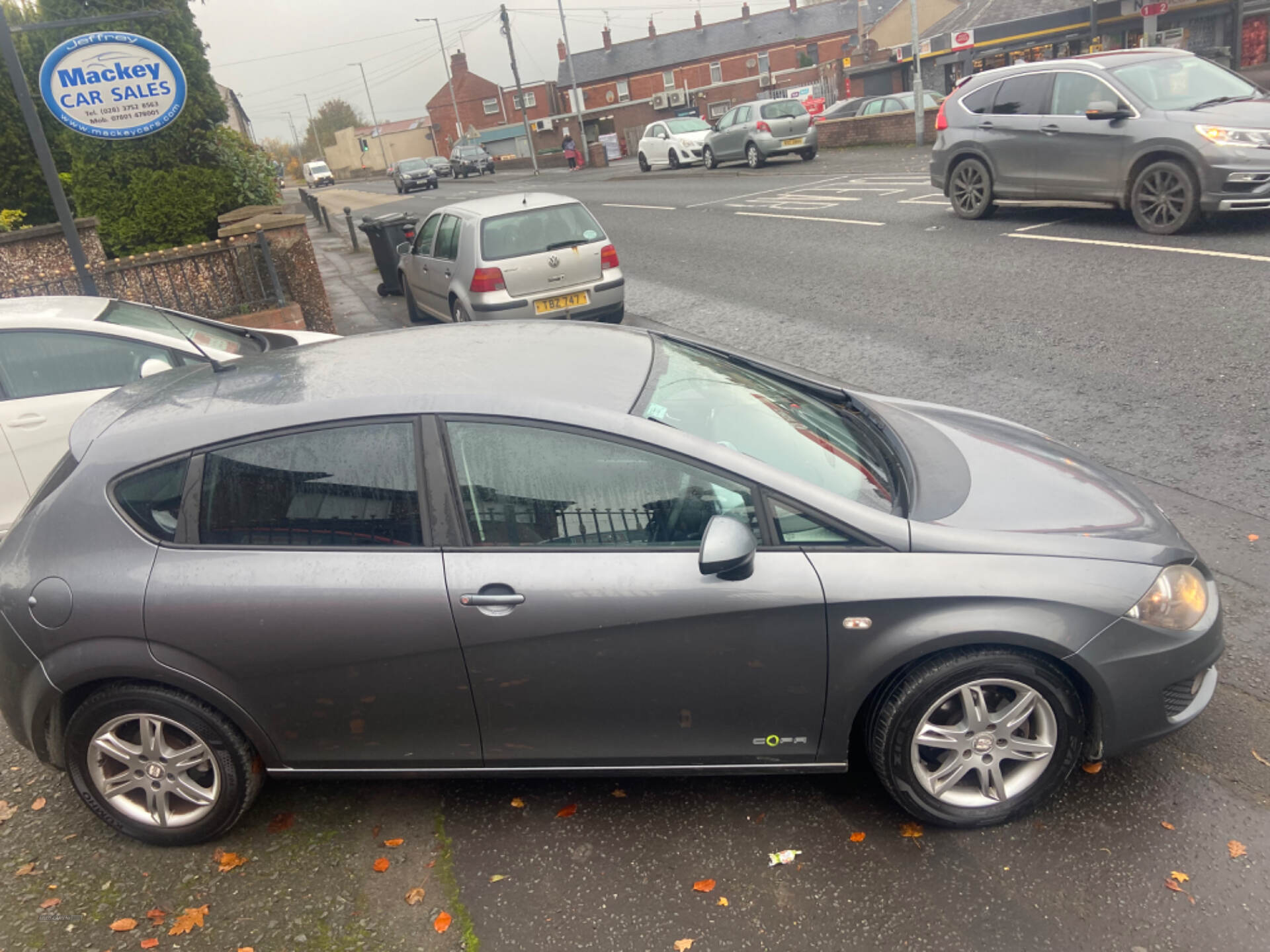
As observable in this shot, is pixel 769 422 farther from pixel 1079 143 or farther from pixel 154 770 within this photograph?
pixel 1079 143

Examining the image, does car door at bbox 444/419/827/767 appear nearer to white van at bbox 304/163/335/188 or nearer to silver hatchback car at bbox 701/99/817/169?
silver hatchback car at bbox 701/99/817/169

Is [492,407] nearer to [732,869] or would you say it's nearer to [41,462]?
[732,869]

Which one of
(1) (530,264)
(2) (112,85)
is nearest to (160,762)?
(1) (530,264)

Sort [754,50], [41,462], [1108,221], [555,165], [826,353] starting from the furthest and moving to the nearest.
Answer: [754,50] < [555,165] < [1108,221] < [826,353] < [41,462]

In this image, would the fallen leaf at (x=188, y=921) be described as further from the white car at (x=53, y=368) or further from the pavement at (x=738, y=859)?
the white car at (x=53, y=368)

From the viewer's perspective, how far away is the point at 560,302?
10.0m

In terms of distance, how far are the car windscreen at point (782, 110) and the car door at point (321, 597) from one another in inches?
971

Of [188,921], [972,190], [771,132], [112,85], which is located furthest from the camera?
[771,132]

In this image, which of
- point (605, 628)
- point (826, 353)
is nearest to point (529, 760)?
point (605, 628)

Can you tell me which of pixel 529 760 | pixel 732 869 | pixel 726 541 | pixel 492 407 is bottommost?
pixel 732 869

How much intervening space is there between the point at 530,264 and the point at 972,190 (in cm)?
663

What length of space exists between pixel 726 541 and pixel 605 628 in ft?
1.54

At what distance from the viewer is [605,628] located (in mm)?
2971

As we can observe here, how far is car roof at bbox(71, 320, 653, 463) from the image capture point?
10.3 ft
